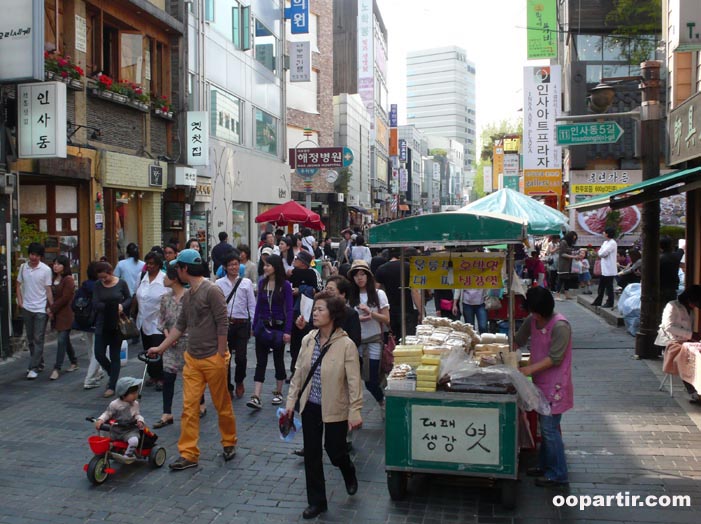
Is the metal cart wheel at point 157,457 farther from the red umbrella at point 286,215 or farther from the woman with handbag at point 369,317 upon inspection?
the red umbrella at point 286,215

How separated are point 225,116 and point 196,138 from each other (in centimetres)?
442

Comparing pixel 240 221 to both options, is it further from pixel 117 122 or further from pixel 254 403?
pixel 254 403

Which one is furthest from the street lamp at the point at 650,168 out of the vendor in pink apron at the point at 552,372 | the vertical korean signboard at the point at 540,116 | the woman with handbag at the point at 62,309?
the vertical korean signboard at the point at 540,116

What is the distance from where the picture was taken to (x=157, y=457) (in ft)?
20.2

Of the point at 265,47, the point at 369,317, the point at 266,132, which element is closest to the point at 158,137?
the point at 266,132

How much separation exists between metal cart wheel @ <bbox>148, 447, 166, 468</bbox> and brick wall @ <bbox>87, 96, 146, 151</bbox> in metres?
10.5

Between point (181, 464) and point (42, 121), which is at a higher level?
point (42, 121)

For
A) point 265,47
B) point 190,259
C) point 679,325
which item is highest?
point 265,47

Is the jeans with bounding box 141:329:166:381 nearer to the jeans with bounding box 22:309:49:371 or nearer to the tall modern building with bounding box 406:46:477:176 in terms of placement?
the jeans with bounding box 22:309:49:371

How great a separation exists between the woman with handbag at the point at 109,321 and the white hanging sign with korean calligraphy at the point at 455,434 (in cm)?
468

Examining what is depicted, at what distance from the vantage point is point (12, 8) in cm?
1076

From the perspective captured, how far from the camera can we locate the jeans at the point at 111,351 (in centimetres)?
864

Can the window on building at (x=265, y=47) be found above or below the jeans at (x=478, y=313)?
above

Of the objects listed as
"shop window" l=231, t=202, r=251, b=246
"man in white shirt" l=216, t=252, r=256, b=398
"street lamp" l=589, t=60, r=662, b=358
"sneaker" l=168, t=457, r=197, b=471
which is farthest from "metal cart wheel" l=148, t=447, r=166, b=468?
"shop window" l=231, t=202, r=251, b=246
